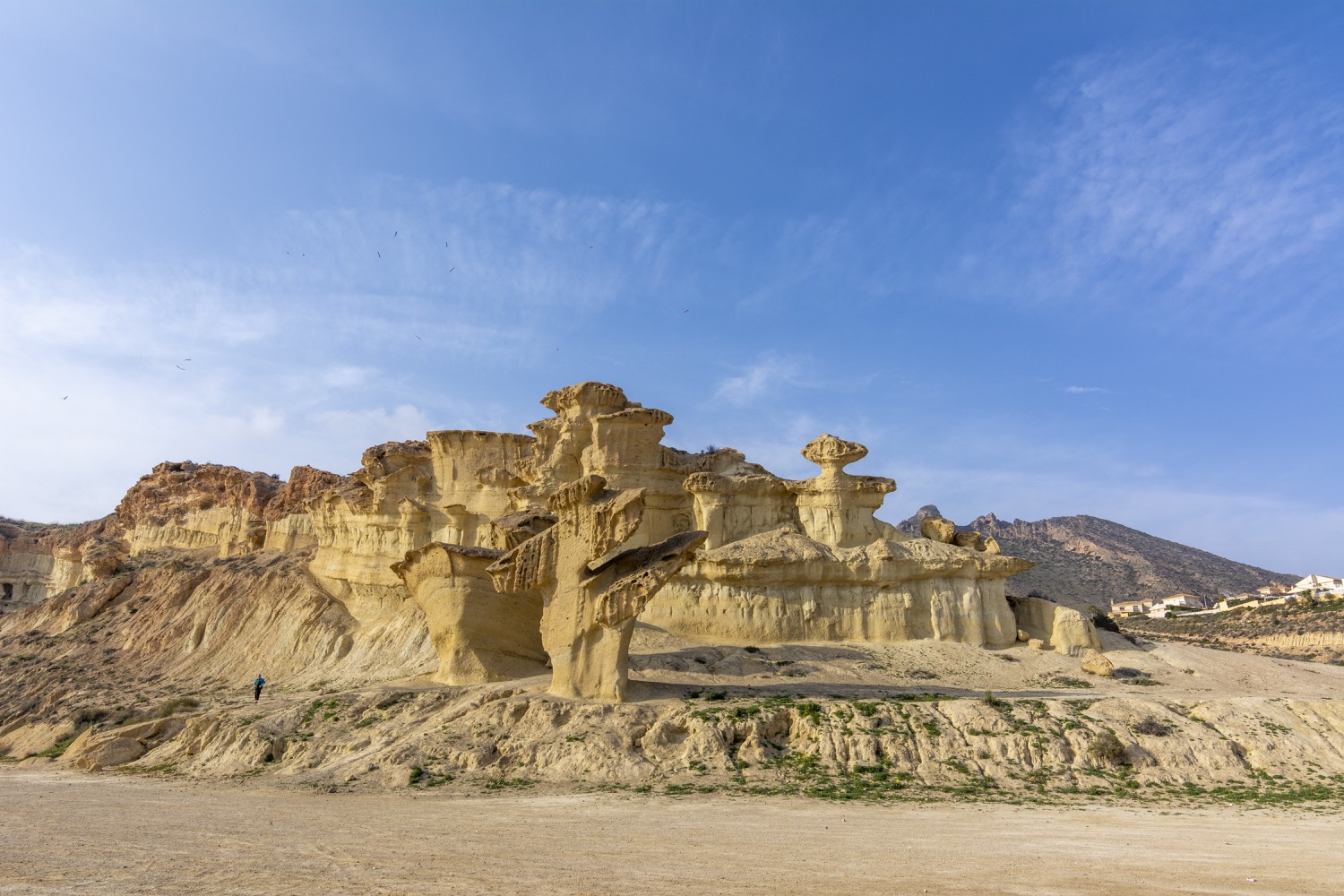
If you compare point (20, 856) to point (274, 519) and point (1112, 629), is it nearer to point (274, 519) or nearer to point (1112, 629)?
point (1112, 629)

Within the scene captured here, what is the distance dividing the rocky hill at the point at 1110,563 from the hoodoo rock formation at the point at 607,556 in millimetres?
39922

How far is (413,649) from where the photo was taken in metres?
33.6

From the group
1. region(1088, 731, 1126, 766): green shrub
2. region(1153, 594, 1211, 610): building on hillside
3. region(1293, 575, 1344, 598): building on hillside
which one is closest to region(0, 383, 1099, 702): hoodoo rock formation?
region(1088, 731, 1126, 766): green shrub

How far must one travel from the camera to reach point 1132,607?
248 feet

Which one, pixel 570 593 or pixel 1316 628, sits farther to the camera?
pixel 1316 628

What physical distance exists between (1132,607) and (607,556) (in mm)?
72122

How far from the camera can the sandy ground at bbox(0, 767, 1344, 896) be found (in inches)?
334

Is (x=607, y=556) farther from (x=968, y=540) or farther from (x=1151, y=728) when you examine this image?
(x=968, y=540)

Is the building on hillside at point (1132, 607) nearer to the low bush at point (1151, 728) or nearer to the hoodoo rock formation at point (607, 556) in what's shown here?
A: the hoodoo rock formation at point (607, 556)

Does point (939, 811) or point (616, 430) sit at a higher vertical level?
point (616, 430)

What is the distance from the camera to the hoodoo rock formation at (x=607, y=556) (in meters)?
21.9

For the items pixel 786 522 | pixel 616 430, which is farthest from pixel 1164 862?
pixel 616 430

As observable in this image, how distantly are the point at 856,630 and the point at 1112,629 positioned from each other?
14762mm

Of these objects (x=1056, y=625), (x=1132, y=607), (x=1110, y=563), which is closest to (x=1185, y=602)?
(x=1132, y=607)
